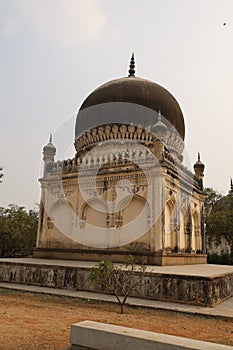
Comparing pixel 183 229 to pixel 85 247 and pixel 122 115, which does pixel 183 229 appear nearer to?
pixel 85 247

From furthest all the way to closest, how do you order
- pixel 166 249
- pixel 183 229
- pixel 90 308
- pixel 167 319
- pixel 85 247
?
pixel 183 229 → pixel 85 247 → pixel 166 249 → pixel 90 308 → pixel 167 319

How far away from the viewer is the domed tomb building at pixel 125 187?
1059 cm

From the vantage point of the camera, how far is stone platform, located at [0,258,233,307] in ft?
22.3

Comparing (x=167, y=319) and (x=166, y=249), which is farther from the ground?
(x=166, y=249)

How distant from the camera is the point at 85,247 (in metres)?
11.6

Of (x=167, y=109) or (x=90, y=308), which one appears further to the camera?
(x=167, y=109)

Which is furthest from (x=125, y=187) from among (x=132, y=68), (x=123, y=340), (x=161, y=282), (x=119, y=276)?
(x=123, y=340)

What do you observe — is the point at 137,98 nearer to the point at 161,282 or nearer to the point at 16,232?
the point at 161,282

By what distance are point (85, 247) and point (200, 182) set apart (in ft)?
20.8

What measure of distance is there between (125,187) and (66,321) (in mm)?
6216

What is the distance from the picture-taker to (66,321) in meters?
5.36

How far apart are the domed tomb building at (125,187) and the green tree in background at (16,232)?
8187 millimetres

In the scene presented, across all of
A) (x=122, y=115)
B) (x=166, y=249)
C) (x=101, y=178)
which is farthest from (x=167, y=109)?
(x=166, y=249)

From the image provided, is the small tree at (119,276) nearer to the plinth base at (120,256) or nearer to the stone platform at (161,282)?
the stone platform at (161,282)
